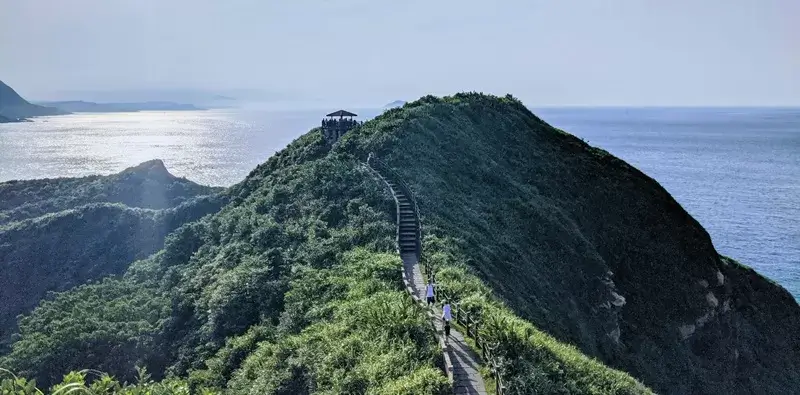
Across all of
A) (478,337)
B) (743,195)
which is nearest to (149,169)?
(478,337)

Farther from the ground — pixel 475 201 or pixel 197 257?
pixel 475 201

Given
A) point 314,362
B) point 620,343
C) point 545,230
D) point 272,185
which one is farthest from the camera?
point 272,185

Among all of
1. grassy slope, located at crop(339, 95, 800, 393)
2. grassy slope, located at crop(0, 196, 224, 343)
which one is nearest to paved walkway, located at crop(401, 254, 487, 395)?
grassy slope, located at crop(339, 95, 800, 393)

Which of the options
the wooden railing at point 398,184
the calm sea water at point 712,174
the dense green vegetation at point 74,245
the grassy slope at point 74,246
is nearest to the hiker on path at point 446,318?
the wooden railing at point 398,184

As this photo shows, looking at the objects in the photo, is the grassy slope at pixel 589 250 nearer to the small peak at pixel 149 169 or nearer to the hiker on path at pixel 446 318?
the hiker on path at pixel 446 318

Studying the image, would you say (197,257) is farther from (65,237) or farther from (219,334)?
(65,237)

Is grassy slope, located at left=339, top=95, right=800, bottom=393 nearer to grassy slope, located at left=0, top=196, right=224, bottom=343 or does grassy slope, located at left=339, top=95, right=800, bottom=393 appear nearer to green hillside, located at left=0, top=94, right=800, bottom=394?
green hillside, located at left=0, top=94, right=800, bottom=394

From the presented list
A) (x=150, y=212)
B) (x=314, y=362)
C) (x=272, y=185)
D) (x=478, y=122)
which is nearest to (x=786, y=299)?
(x=478, y=122)
